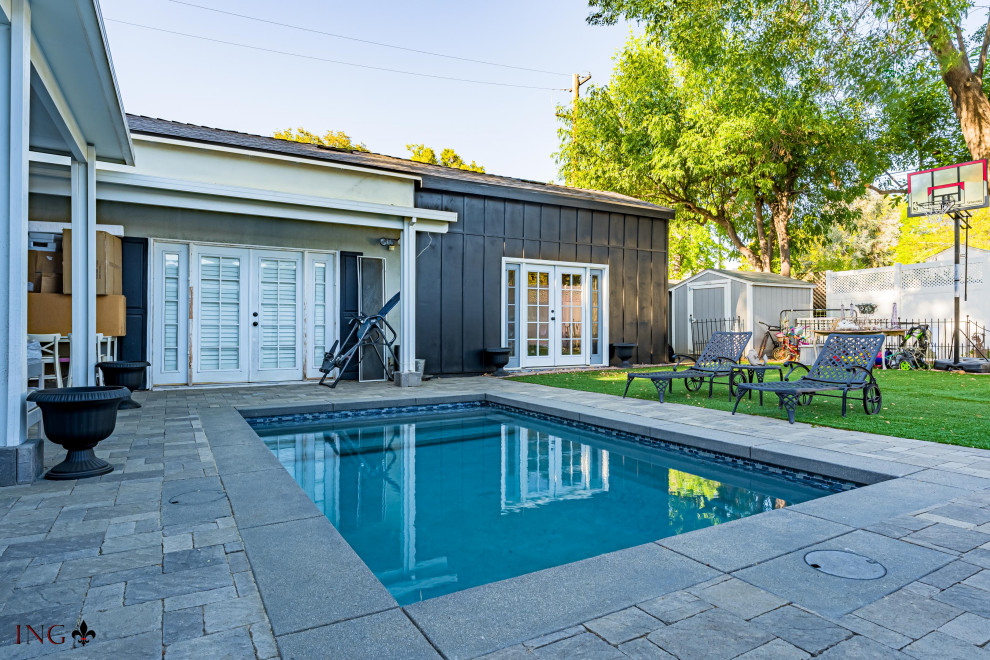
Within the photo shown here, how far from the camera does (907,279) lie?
1263 centimetres

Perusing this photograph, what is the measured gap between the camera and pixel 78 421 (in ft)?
10.4

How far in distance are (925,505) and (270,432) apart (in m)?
5.12

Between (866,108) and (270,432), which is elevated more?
(866,108)

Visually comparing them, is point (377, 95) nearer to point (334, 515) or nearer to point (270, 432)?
point (270, 432)

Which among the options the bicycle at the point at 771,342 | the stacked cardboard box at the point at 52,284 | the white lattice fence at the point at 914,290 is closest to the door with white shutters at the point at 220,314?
the stacked cardboard box at the point at 52,284

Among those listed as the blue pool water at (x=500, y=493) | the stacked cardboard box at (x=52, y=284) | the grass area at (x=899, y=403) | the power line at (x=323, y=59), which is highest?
the power line at (x=323, y=59)

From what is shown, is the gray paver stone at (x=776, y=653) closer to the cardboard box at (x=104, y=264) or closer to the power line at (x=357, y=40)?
the cardboard box at (x=104, y=264)

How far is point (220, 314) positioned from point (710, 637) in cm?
784

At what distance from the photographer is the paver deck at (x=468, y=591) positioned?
1557 mm

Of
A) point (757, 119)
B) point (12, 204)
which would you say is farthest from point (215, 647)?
point (757, 119)

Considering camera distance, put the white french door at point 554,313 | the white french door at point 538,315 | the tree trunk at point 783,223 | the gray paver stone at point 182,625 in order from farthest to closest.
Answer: the tree trunk at point 783,223 < the white french door at point 538,315 < the white french door at point 554,313 < the gray paver stone at point 182,625

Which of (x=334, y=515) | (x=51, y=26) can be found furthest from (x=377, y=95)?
(x=334, y=515)

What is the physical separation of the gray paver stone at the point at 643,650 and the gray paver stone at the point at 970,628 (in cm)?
83

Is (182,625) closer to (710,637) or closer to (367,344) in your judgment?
(710,637)
